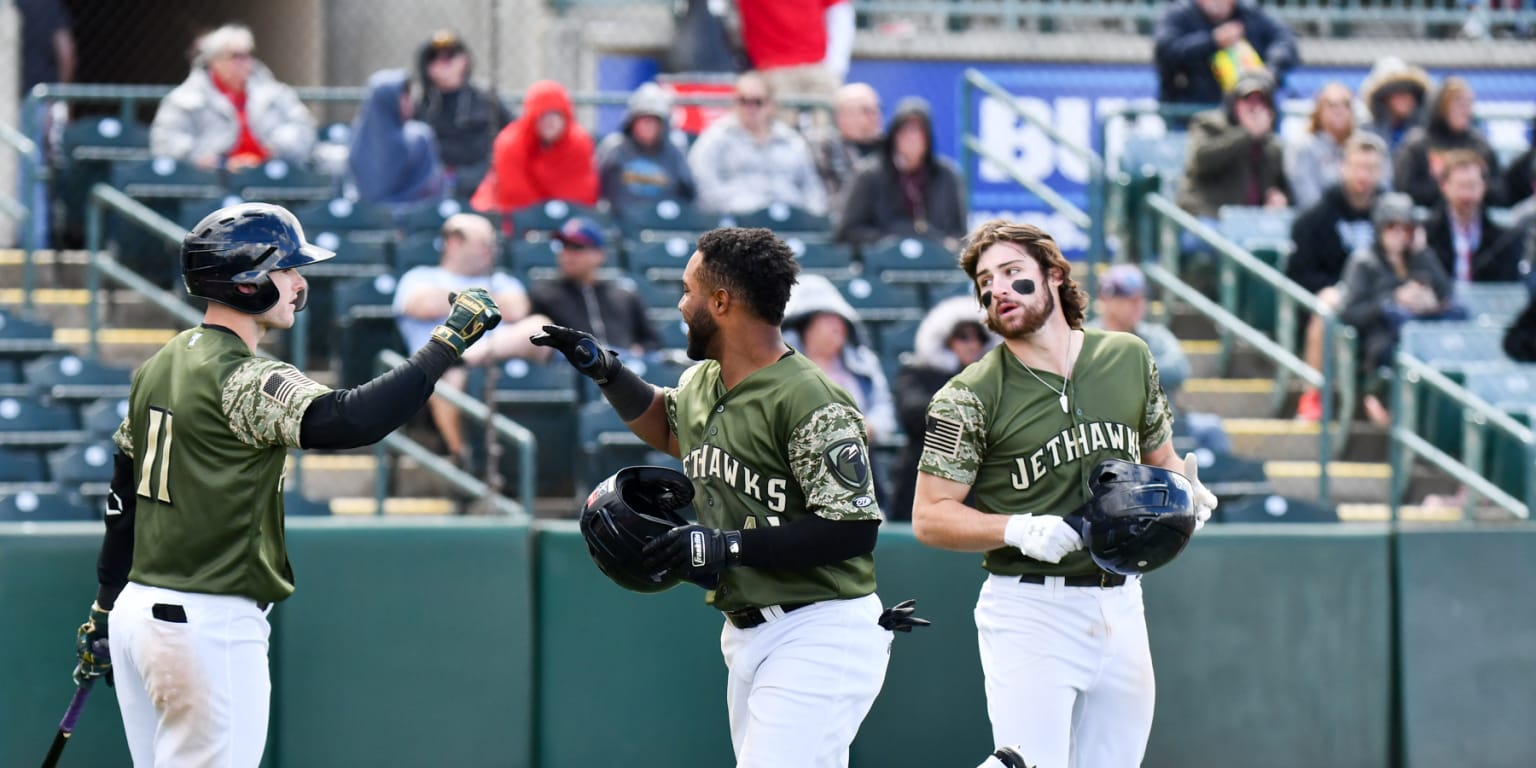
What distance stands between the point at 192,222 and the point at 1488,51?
30.5ft

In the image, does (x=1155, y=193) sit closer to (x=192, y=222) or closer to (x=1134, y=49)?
(x=1134, y=49)

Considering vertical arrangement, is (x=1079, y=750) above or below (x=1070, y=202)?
below

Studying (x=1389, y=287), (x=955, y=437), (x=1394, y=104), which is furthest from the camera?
(x=1394, y=104)

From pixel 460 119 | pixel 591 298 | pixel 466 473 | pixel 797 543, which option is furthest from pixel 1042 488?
pixel 460 119

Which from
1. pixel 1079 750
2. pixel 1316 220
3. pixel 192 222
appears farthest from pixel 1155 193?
pixel 1079 750

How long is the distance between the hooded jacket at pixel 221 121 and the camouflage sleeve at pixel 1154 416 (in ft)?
21.2

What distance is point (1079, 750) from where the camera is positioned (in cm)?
469

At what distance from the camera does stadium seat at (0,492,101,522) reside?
7031 mm

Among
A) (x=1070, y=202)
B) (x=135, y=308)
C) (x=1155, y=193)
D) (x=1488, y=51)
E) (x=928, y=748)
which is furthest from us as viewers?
(x=1488, y=51)

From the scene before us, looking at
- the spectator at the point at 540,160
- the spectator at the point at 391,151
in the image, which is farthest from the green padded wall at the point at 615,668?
the spectator at the point at 391,151

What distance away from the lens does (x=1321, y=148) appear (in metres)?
10.7

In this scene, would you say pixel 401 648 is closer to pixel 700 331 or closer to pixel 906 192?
pixel 700 331

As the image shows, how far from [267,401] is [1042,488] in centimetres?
184

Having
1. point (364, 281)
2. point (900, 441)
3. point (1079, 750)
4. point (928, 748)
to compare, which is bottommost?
point (928, 748)
